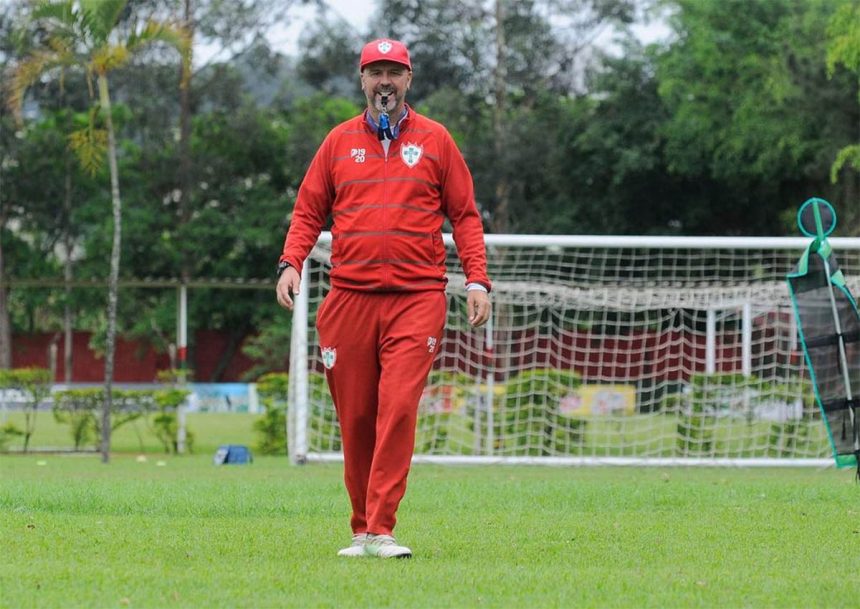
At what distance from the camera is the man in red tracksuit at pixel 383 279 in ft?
21.2

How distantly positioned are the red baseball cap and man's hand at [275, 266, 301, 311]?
0.95 m

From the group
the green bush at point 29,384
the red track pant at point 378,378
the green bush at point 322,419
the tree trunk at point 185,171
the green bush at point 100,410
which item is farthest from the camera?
the tree trunk at point 185,171

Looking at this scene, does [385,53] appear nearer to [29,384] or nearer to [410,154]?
[410,154]

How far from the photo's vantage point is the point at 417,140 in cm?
664

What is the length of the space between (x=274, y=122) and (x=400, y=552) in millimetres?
46440

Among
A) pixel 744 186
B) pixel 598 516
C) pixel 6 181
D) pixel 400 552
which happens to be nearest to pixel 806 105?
pixel 744 186

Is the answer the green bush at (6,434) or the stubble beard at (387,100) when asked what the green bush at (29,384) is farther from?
the stubble beard at (387,100)

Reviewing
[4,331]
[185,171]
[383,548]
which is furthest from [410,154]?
[4,331]

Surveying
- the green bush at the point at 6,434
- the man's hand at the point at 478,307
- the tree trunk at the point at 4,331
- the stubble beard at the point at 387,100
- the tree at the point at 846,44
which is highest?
the tree at the point at 846,44

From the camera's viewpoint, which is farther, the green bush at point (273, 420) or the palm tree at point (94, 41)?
the green bush at point (273, 420)

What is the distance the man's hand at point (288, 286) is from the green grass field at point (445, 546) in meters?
1.09

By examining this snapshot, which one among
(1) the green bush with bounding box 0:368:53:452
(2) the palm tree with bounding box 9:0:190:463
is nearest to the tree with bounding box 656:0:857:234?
(1) the green bush with bounding box 0:368:53:452

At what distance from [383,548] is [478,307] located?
1122mm

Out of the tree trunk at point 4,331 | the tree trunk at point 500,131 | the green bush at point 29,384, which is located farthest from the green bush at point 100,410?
the tree trunk at point 4,331
